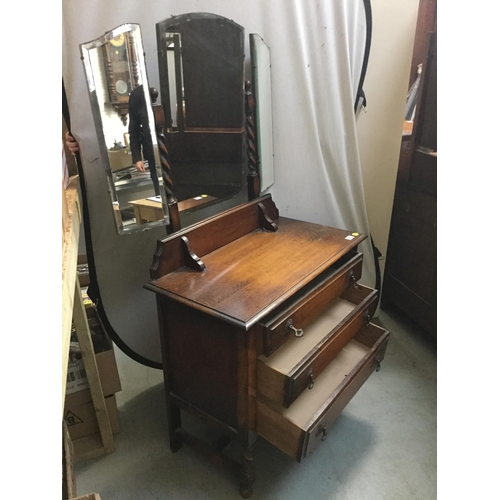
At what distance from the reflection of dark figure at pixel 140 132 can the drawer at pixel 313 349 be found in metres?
0.62

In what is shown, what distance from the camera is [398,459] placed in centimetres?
139

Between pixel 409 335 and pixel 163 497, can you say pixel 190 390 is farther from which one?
pixel 409 335

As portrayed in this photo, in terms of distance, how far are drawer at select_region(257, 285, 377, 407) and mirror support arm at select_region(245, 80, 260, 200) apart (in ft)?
1.63

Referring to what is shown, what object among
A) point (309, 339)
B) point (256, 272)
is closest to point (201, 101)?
point (256, 272)

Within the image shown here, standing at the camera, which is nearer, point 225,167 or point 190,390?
point 190,390

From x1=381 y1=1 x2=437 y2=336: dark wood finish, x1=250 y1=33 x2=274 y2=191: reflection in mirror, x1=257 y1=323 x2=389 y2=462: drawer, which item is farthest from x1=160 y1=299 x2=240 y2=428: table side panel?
x1=381 y1=1 x2=437 y2=336: dark wood finish

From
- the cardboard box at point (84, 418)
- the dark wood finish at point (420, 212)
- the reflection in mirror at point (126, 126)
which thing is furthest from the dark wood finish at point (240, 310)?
the dark wood finish at point (420, 212)

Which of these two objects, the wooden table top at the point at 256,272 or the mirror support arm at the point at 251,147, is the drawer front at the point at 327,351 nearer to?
the wooden table top at the point at 256,272

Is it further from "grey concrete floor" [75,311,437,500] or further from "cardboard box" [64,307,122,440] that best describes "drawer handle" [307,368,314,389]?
"cardboard box" [64,307,122,440]

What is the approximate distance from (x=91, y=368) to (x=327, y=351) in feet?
2.46

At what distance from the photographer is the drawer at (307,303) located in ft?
3.46

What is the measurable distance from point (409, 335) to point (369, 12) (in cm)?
147

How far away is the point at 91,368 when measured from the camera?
1299mm
